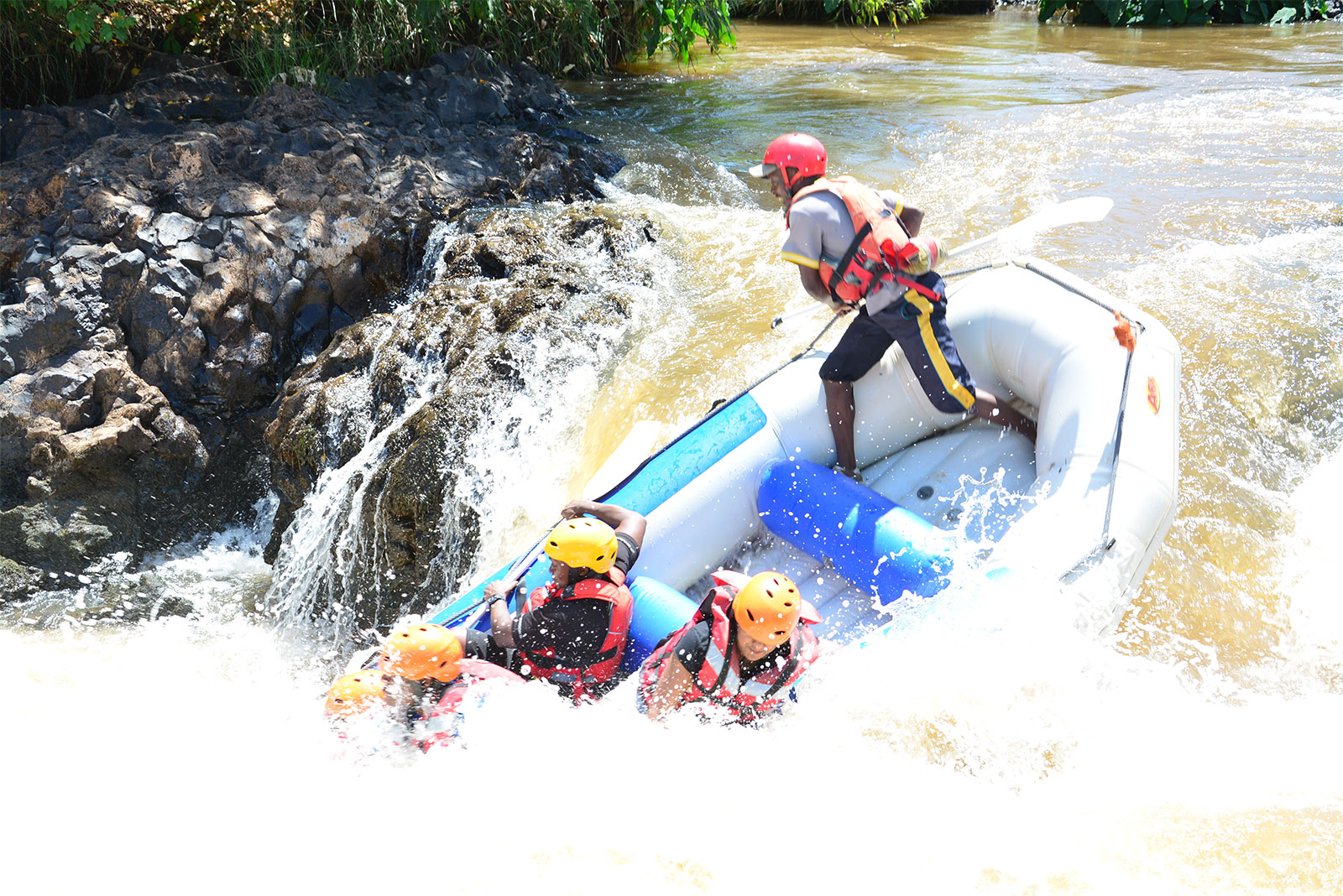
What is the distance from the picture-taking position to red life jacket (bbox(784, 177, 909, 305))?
12.0ft

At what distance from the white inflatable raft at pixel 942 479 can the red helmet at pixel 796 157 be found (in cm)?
80

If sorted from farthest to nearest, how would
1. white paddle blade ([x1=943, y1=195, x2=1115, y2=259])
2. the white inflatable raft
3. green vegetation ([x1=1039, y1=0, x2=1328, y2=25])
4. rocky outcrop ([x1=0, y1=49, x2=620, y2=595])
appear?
green vegetation ([x1=1039, y1=0, x2=1328, y2=25])
rocky outcrop ([x1=0, y1=49, x2=620, y2=595])
white paddle blade ([x1=943, y1=195, x2=1115, y2=259])
the white inflatable raft

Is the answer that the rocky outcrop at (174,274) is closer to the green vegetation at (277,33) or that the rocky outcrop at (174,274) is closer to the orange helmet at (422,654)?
the green vegetation at (277,33)

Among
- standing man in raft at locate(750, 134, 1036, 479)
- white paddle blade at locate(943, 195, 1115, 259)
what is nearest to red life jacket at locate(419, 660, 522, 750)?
standing man in raft at locate(750, 134, 1036, 479)

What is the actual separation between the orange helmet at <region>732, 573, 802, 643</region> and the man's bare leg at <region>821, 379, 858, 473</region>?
1174 millimetres

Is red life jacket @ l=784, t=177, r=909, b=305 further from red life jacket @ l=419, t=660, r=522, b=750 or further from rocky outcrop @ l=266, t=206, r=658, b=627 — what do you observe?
rocky outcrop @ l=266, t=206, r=658, b=627

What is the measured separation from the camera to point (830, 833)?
9.30ft

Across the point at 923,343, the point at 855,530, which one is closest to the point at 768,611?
the point at 855,530

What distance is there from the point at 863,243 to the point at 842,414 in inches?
28.3

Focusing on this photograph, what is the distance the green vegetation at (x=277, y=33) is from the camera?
22.3 feet

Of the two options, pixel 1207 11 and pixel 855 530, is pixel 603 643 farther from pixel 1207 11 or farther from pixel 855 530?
pixel 1207 11

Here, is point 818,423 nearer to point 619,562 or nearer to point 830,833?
point 619,562

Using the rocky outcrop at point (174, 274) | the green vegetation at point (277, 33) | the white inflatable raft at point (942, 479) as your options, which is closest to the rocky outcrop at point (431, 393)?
the rocky outcrop at point (174, 274)

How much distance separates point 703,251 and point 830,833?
4.51 meters
